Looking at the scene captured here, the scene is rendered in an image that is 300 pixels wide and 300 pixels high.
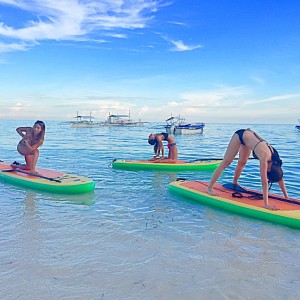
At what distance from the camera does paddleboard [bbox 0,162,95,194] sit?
840cm

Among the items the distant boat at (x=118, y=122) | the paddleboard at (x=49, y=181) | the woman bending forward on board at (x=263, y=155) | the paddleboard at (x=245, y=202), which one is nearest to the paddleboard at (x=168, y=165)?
the paddleboard at (x=49, y=181)

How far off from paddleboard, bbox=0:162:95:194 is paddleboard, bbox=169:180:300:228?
240 centimetres

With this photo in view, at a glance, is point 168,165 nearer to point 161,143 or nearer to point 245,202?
point 161,143

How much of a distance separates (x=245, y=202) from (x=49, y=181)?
500 cm

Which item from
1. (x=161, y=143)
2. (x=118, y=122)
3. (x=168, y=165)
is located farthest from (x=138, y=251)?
(x=118, y=122)

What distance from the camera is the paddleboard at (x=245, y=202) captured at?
6186mm

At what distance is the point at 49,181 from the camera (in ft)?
28.8

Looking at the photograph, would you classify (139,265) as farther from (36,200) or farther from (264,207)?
(36,200)

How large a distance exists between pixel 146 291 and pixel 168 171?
909 centimetres

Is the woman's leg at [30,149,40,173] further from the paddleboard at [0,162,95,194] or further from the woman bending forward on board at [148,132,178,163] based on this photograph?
the woman bending forward on board at [148,132,178,163]

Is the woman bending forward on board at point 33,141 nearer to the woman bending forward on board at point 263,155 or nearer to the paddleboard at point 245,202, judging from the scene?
the paddleboard at point 245,202

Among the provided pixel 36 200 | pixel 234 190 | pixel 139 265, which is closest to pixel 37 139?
pixel 36 200

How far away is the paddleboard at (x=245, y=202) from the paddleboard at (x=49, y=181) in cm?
240

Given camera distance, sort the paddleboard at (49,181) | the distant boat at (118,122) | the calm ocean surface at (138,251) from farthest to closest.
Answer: the distant boat at (118,122), the paddleboard at (49,181), the calm ocean surface at (138,251)
